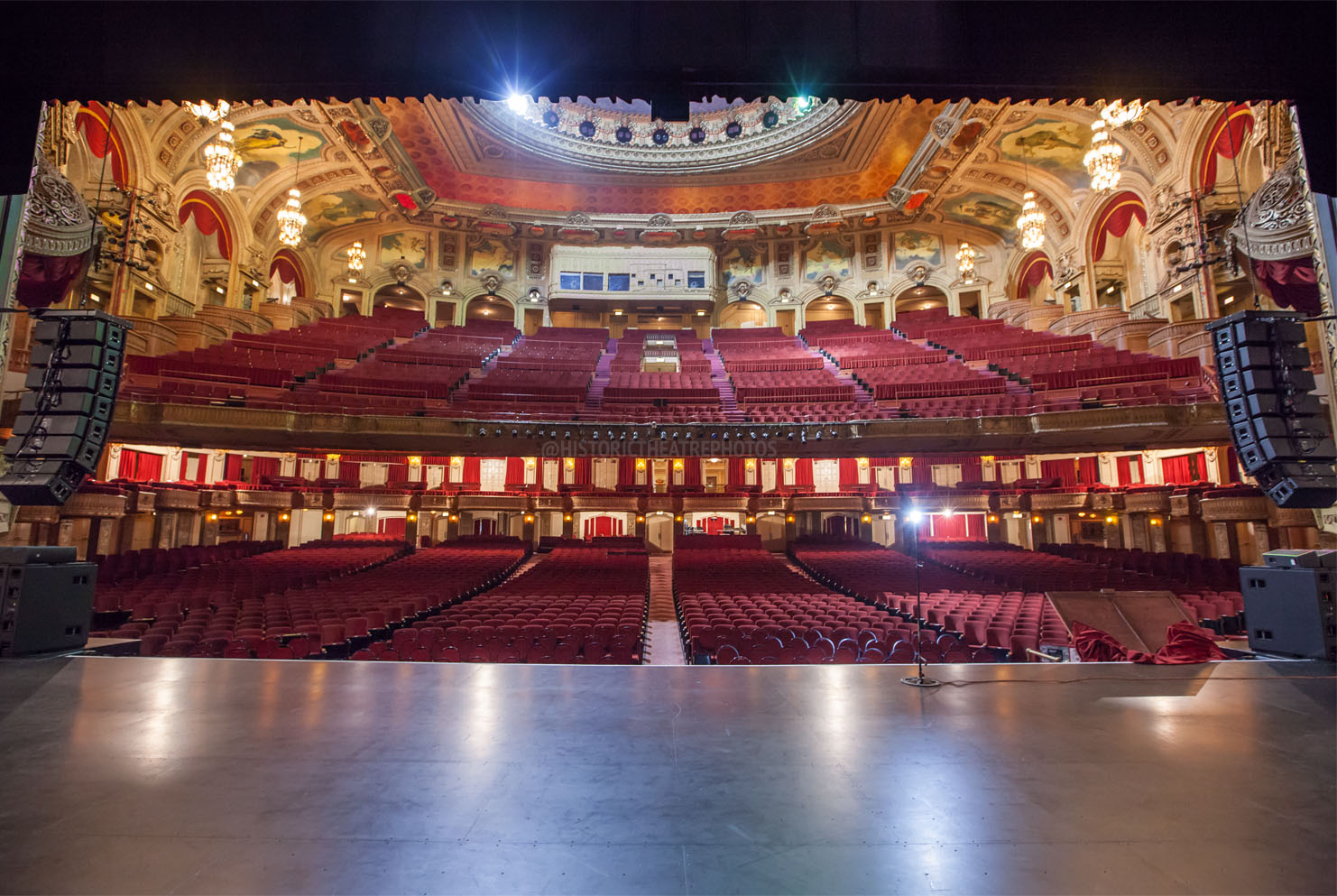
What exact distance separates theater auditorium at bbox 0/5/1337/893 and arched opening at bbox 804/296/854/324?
1.25 m

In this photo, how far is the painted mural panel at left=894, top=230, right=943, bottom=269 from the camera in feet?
87.6

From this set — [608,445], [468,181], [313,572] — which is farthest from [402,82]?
[468,181]

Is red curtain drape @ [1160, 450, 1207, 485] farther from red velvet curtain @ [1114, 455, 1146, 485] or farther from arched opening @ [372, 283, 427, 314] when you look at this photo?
arched opening @ [372, 283, 427, 314]

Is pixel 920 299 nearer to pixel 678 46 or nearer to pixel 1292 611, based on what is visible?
pixel 1292 611

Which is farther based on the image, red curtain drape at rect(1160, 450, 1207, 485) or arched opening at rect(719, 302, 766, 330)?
arched opening at rect(719, 302, 766, 330)

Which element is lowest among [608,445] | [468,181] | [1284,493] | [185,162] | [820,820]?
[820,820]

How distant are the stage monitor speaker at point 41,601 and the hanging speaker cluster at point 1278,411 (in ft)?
30.0

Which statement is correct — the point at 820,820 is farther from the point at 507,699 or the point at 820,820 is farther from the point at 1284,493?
the point at 1284,493

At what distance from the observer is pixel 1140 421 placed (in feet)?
45.8

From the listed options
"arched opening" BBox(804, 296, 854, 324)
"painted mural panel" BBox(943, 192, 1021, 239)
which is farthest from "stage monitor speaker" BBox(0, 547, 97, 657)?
"arched opening" BBox(804, 296, 854, 324)

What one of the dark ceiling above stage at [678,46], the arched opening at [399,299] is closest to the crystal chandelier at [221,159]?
the dark ceiling above stage at [678,46]

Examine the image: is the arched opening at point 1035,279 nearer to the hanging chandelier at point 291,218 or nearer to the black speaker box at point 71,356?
the hanging chandelier at point 291,218

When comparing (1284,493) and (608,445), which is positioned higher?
(608,445)

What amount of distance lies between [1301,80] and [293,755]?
6.85 meters
